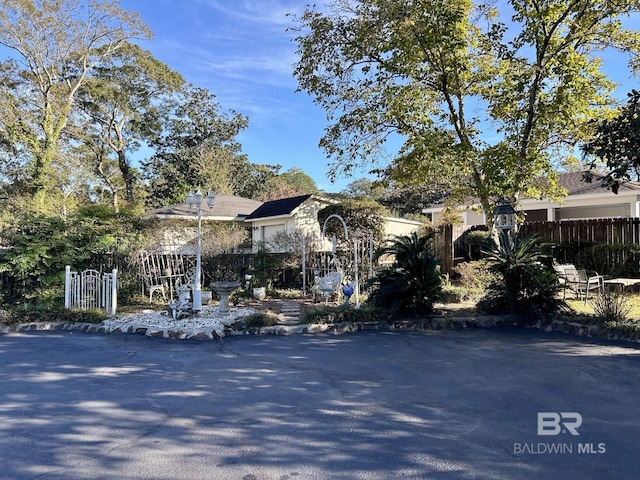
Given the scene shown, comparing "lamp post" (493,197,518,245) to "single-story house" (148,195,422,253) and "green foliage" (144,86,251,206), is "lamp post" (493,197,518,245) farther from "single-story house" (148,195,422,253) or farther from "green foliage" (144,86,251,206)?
"green foliage" (144,86,251,206)

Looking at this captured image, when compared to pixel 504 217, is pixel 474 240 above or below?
below

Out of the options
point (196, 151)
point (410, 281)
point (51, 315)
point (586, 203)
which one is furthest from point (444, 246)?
point (196, 151)

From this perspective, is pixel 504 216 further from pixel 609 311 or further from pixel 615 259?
pixel 615 259

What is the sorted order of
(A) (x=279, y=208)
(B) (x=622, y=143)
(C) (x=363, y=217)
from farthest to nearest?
(A) (x=279, y=208) < (C) (x=363, y=217) < (B) (x=622, y=143)

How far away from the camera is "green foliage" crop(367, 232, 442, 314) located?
29.2 feet

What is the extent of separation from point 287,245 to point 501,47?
27.0 ft

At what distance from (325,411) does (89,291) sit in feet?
27.2

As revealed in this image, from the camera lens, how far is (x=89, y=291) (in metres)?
10.4

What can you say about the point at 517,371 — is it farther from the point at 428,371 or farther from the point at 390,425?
the point at 390,425

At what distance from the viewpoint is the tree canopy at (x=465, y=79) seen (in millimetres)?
9133

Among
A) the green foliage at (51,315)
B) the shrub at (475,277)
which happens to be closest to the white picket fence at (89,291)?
the green foliage at (51,315)

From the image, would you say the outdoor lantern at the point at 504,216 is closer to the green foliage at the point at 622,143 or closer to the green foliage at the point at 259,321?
the green foliage at the point at 622,143

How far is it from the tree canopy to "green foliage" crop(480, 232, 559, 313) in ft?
4.79

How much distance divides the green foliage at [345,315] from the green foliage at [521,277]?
2304 mm
